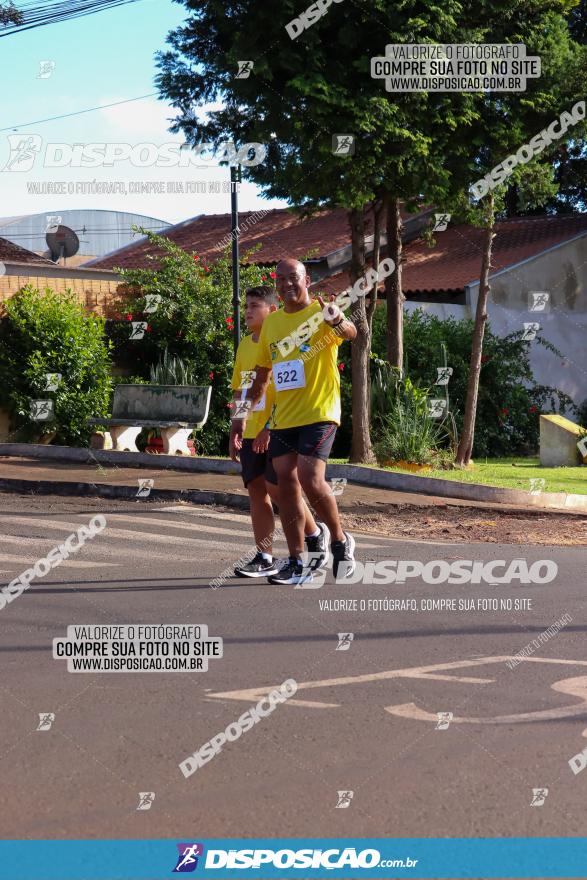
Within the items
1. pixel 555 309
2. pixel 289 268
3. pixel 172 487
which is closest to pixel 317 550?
pixel 289 268

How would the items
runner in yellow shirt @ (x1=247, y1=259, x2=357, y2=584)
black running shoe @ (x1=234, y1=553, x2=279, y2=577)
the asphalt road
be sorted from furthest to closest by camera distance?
1. black running shoe @ (x1=234, y1=553, x2=279, y2=577)
2. runner in yellow shirt @ (x1=247, y1=259, x2=357, y2=584)
3. the asphalt road

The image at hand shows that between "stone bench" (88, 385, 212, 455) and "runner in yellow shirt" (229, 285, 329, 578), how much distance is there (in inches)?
334

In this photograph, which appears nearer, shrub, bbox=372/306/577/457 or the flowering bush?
the flowering bush

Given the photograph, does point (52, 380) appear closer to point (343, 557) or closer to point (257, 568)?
point (257, 568)

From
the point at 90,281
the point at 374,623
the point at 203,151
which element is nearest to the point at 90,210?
the point at 90,281

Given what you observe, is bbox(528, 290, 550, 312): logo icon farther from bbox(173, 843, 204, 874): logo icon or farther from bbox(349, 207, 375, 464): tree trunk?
bbox(173, 843, 204, 874): logo icon

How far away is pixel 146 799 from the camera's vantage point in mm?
3836

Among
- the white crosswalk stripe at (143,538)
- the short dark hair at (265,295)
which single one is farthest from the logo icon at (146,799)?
the short dark hair at (265,295)

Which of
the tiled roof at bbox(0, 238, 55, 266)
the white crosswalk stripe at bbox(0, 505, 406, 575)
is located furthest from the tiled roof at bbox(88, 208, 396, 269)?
the white crosswalk stripe at bbox(0, 505, 406, 575)

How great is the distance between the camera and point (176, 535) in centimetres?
1077

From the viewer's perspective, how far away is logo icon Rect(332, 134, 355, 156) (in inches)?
577

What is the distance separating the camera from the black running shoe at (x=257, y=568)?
27.6 ft

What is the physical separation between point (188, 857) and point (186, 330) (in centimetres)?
1744

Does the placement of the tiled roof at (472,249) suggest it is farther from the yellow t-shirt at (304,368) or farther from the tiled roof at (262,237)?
the yellow t-shirt at (304,368)
